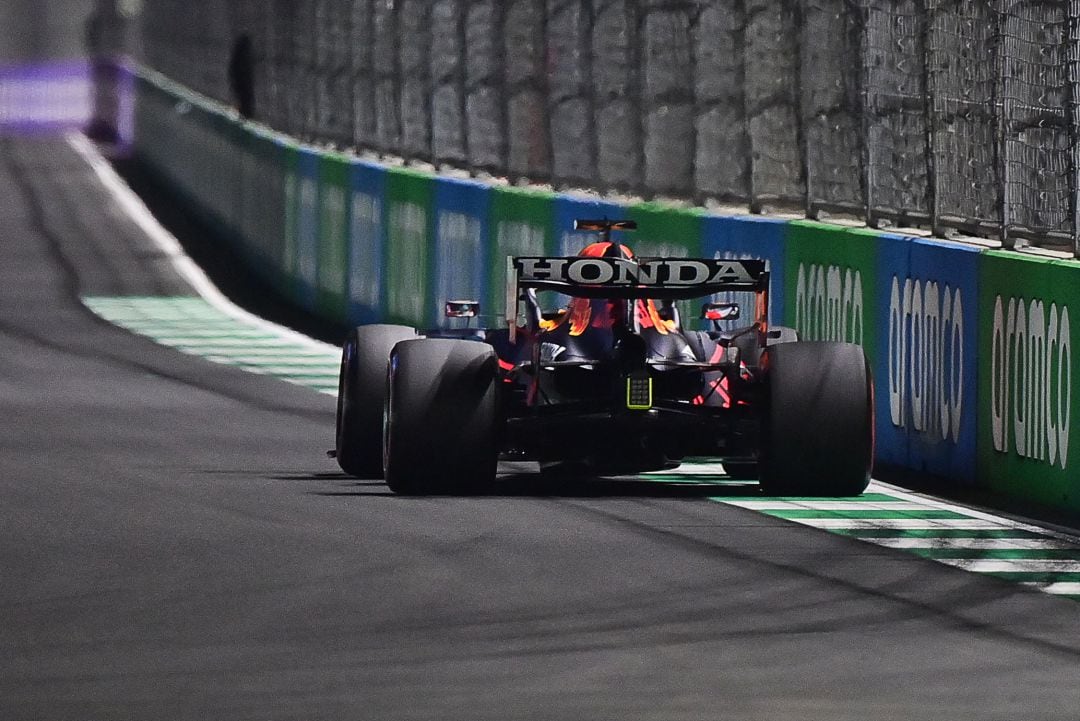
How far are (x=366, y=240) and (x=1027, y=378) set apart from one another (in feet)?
43.8

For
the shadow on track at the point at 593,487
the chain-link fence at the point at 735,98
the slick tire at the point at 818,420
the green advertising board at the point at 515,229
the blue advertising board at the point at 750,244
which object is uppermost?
the chain-link fence at the point at 735,98

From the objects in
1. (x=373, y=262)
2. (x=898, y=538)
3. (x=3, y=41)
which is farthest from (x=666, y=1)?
(x=3, y=41)

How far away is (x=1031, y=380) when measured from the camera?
538 inches

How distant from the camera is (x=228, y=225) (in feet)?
116

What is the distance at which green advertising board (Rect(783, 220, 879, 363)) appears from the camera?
631 inches

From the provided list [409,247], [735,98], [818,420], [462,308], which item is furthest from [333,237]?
[818,420]

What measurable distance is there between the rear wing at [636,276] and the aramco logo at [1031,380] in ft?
4.02

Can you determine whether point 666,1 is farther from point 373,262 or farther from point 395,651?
point 395,651

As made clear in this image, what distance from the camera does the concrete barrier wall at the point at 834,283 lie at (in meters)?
13.7

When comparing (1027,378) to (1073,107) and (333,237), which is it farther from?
(333,237)

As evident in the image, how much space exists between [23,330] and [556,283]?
12.4m

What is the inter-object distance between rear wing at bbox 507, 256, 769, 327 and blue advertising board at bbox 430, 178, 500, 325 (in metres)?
9.30

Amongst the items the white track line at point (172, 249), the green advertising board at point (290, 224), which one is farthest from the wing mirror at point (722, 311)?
the green advertising board at point (290, 224)

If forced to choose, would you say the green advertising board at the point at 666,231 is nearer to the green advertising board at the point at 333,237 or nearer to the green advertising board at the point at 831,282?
the green advertising board at the point at 831,282
